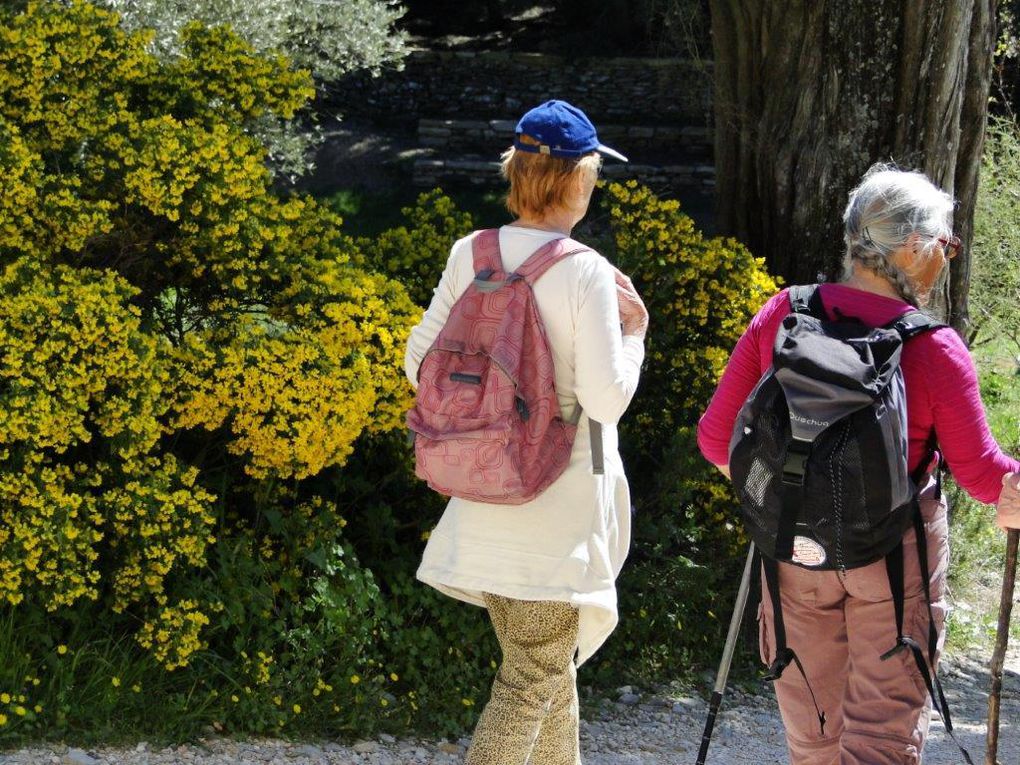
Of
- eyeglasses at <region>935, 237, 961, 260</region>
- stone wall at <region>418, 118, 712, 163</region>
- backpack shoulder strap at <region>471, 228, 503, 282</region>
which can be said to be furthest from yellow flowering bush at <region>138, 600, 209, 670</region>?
stone wall at <region>418, 118, 712, 163</region>

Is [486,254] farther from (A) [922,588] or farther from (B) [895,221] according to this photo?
(A) [922,588]

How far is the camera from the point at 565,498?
309 cm

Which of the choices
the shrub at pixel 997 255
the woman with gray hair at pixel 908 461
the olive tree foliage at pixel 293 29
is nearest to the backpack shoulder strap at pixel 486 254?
the woman with gray hair at pixel 908 461

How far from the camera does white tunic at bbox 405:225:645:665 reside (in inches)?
118

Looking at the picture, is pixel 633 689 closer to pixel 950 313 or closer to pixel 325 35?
pixel 950 313

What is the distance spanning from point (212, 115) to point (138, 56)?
32 centimetres

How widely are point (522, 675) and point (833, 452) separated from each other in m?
0.99

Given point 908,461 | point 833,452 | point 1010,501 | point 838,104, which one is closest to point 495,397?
point 833,452

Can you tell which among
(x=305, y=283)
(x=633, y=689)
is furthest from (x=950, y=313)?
(x=305, y=283)

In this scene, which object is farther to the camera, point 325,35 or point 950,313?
point 325,35

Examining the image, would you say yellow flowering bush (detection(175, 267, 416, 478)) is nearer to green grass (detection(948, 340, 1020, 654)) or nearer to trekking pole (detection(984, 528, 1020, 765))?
trekking pole (detection(984, 528, 1020, 765))

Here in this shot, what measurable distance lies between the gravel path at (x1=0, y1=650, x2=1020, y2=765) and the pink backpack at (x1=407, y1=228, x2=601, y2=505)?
136cm

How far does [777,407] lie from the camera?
2785 mm

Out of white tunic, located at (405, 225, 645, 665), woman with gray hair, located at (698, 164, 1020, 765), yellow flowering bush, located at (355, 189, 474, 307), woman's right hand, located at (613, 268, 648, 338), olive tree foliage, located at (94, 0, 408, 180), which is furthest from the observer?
olive tree foliage, located at (94, 0, 408, 180)
